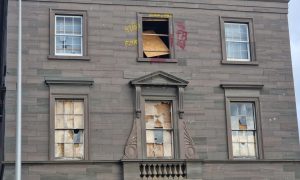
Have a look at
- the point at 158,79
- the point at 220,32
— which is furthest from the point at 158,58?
the point at 220,32

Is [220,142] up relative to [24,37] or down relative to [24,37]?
down

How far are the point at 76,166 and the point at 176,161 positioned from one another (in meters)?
3.78

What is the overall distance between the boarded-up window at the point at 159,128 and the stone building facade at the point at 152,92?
39 millimetres

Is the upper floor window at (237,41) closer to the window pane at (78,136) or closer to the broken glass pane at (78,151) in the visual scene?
the window pane at (78,136)

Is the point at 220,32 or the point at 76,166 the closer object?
the point at 76,166

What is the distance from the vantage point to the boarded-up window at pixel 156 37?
2748cm

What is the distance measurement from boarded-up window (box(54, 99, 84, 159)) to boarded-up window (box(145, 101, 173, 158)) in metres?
2.57

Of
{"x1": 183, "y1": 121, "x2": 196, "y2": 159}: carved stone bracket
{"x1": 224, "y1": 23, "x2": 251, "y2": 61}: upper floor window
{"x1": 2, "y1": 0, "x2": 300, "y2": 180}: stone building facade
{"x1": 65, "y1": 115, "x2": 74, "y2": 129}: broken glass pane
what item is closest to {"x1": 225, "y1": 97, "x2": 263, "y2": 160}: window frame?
{"x1": 2, "y1": 0, "x2": 300, "y2": 180}: stone building facade

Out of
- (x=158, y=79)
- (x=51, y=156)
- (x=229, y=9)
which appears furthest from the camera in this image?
(x=229, y=9)

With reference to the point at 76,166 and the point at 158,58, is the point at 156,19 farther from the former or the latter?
the point at 76,166

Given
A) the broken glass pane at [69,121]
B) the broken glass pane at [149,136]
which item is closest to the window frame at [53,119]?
the broken glass pane at [69,121]

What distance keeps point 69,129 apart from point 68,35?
3775mm

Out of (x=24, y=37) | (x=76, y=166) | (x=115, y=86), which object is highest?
(x=24, y=37)

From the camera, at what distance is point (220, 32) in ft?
92.2
